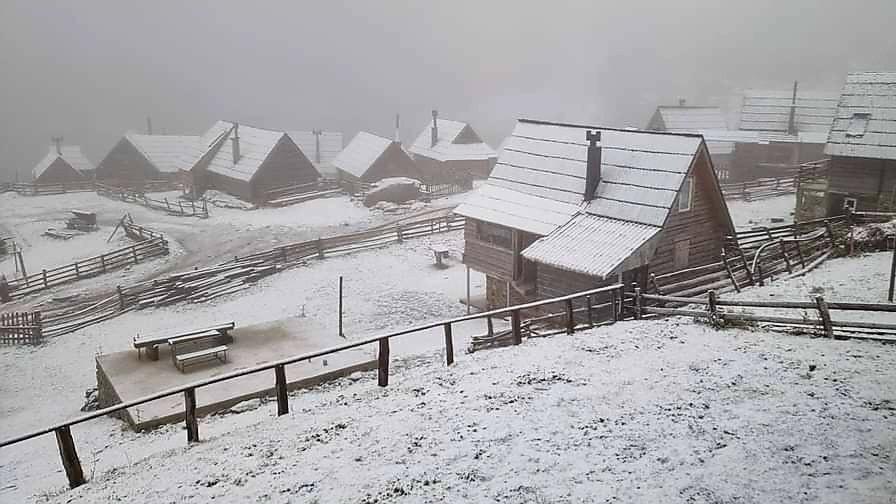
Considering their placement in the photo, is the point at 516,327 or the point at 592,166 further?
the point at 592,166

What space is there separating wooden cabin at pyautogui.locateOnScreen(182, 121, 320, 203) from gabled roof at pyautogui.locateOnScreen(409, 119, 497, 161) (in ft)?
30.0

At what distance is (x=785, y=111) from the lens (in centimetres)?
4031

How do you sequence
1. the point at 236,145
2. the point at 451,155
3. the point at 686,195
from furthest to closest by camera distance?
the point at 451,155
the point at 236,145
the point at 686,195

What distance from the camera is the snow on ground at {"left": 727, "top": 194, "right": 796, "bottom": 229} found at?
96.8 feet

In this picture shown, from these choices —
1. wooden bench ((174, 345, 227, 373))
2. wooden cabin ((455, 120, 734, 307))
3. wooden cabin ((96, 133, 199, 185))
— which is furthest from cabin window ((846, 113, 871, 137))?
wooden cabin ((96, 133, 199, 185))

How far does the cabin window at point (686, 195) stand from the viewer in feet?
59.9

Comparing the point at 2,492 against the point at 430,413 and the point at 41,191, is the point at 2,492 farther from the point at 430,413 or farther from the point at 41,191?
the point at 41,191

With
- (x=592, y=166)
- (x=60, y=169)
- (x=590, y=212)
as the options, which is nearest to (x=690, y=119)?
(x=592, y=166)

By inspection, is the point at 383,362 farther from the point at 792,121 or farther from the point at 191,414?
the point at 792,121

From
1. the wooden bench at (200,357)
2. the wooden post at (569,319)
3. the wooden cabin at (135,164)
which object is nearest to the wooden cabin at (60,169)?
the wooden cabin at (135,164)

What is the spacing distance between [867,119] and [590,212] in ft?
41.7

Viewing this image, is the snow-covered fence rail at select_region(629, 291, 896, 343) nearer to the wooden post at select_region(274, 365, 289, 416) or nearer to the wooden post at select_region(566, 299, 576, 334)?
the wooden post at select_region(566, 299, 576, 334)

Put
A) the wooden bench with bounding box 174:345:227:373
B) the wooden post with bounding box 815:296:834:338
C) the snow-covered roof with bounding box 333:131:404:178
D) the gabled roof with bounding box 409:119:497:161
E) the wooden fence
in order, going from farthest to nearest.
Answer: the gabled roof with bounding box 409:119:497:161, the snow-covered roof with bounding box 333:131:404:178, the wooden fence, the wooden bench with bounding box 174:345:227:373, the wooden post with bounding box 815:296:834:338

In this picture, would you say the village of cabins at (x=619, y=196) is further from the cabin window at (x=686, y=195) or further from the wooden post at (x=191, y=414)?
the wooden post at (x=191, y=414)
